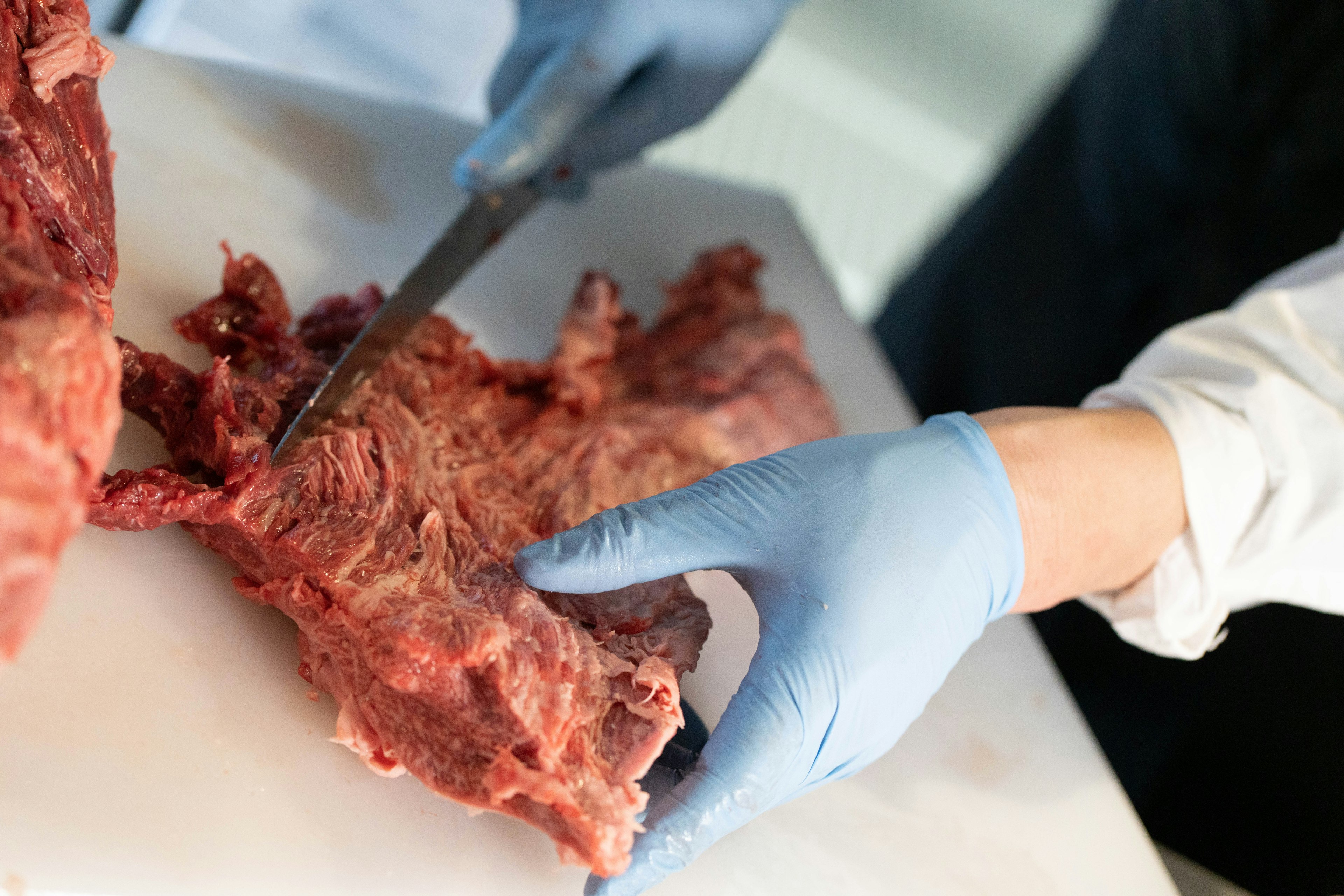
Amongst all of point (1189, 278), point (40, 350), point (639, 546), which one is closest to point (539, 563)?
point (639, 546)

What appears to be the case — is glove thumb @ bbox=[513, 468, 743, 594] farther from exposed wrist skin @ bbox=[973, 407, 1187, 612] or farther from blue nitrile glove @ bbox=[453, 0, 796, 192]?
blue nitrile glove @ bbox=[453, 0, 796, 192]

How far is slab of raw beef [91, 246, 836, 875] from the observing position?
5.27 ft

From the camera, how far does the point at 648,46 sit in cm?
321

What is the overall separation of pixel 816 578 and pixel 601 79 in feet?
6.60

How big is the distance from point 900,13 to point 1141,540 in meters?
5.31

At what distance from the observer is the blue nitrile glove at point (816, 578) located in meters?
1.75

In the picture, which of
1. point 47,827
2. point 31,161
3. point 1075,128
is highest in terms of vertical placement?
point 1075,128

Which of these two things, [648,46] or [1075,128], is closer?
[648,46]

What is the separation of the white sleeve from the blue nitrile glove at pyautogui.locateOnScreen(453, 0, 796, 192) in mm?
1984

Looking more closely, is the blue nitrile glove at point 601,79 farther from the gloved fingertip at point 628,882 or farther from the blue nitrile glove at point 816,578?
the gloved fingertip at point 628,882

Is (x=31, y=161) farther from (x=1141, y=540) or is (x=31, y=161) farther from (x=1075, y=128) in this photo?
(x=1075, y=128)

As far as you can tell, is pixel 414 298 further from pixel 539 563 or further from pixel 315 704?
pixel 315 704

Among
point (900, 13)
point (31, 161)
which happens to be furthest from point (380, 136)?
point (900, 13)

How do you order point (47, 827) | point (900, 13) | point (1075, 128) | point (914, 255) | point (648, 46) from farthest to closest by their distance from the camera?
point (914, 255), point (900, 13), point (1075, 128), point (648, 46), point (47, 827)
